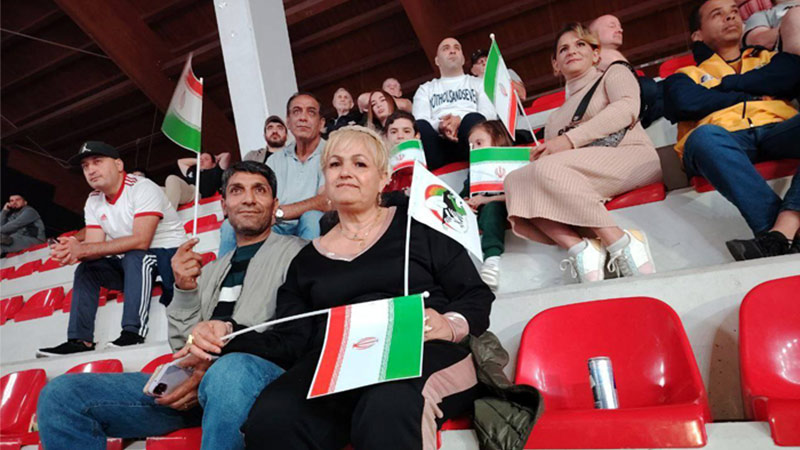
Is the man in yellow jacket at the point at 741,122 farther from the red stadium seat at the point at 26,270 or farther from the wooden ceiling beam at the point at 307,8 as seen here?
the wooden ceiling beam at the point at 307,8

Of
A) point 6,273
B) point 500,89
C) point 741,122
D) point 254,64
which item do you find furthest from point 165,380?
point 6,273

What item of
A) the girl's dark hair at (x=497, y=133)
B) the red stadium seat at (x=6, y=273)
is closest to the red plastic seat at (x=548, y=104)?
the girl's dark hair at (x=497, y=133)

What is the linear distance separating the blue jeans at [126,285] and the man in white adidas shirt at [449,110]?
54.0 inches

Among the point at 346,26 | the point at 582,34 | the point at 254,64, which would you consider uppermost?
the point at 346,26

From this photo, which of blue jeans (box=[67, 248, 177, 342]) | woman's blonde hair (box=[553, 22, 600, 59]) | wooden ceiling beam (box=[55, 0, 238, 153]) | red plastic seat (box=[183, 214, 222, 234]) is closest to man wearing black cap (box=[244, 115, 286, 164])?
red plastic seat (box=[183, 214, 222, 234])

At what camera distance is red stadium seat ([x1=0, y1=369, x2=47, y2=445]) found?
1949mm

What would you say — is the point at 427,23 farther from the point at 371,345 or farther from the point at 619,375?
the point at 371,345

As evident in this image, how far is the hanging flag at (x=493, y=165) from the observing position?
2.02 metres

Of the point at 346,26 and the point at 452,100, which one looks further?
the point at 346,26

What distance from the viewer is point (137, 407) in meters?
1.34

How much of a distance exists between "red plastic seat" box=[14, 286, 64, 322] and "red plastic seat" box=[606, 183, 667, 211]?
280 cm

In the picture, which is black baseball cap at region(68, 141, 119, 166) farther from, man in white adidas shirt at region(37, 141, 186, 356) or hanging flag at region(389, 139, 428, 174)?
hanging flag at region(389, 139, 428, 174)

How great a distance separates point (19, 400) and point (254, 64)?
115 inches

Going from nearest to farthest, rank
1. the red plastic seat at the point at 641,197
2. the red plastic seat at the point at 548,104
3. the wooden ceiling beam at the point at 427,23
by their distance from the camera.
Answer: the red plastic seat at the point at 641,197 < the red plastic seat at the point at 548,104 < the wooden ceiling beam at the point at 427,23
